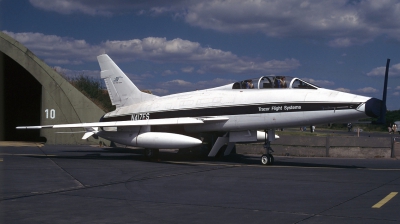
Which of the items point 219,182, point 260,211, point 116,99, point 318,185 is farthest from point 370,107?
point 116,99

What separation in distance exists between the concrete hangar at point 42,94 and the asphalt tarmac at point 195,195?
1348 centimetres

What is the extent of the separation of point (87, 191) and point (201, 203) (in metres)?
2.78

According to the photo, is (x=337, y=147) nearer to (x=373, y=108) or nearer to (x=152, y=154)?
(x=373, y=108)

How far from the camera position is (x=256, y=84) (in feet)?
53.1

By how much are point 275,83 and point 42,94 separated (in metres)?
17.9

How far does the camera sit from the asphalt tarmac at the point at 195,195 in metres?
6.98

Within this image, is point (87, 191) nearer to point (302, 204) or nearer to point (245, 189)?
point (245, 189)

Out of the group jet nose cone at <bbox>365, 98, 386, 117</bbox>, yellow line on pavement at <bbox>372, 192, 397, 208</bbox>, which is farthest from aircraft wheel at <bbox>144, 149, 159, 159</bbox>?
yellow line on pavement at <bbox>372, 192, 397, 208</bbox>

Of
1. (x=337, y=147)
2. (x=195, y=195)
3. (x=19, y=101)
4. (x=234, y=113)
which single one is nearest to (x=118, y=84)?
(x=234, y=113)

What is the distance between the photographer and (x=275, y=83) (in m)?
15.7

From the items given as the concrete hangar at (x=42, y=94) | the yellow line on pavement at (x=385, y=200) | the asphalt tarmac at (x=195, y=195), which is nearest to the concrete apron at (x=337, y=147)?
the asphalt tarmac at (x=195, y=195)

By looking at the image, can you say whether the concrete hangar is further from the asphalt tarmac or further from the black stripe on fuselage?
the asphalt tarmac

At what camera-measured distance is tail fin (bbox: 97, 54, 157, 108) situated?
21.8m

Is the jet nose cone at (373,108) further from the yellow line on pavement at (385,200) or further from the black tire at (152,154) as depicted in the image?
the black tire at (152,154)
